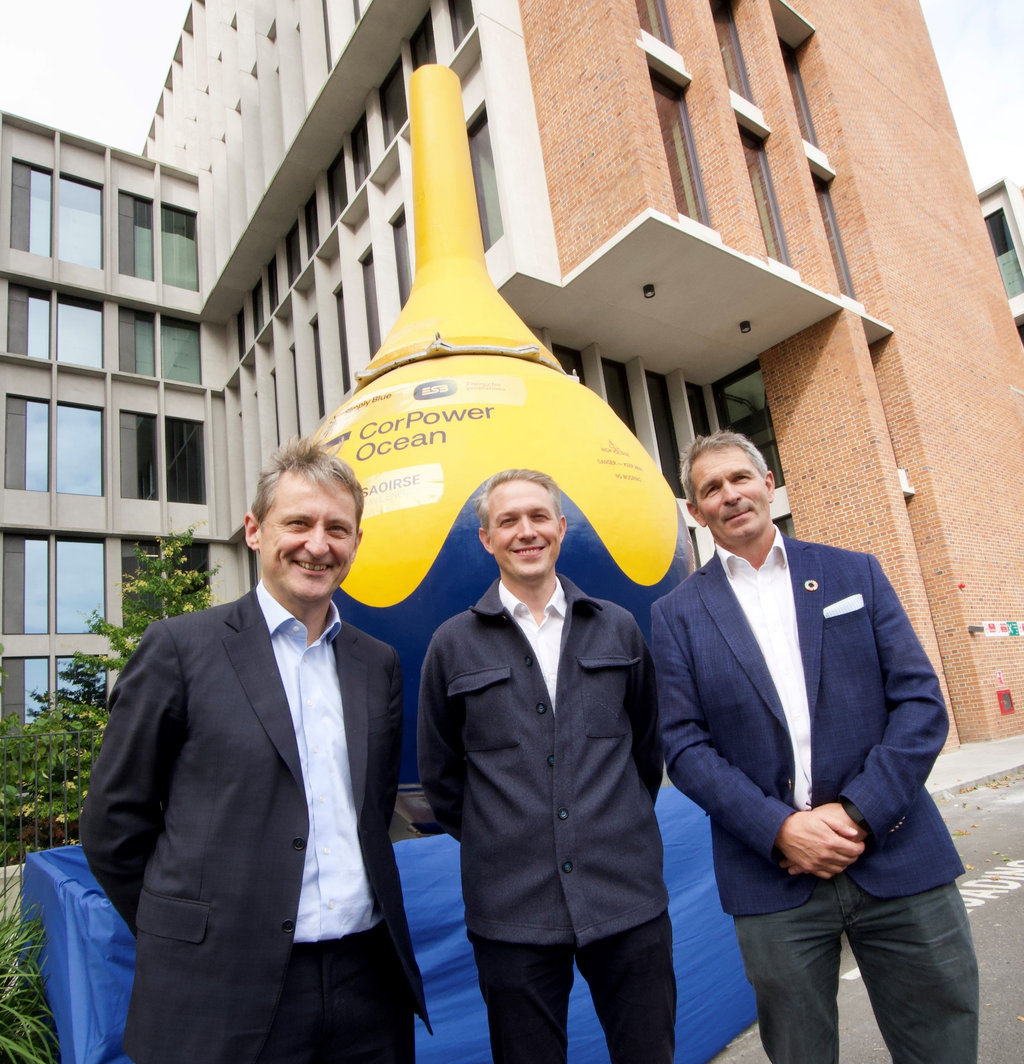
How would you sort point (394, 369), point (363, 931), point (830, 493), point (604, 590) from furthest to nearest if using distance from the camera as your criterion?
point (830, 493) < point (394, 369) < point (604, 590) < point (363, 931)

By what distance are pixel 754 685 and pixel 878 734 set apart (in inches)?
13.0

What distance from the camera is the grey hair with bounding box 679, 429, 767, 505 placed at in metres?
2.27

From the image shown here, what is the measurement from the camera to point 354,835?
178 centimetres

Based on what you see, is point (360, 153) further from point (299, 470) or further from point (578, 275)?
point (299, 470)

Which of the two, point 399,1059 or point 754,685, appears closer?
point 399,1059

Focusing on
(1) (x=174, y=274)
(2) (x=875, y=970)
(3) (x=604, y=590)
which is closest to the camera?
(2) (x=875, y=970)

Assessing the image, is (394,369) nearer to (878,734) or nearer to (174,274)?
(878,734)

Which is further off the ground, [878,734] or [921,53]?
[921,53]

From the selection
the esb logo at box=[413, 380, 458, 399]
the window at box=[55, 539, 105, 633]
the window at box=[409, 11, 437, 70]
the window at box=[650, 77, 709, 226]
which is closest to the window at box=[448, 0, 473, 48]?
the window at box=[409, 11, 437, 70]

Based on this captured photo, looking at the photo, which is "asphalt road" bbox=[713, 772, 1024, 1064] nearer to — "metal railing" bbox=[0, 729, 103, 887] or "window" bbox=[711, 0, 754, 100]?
"metal railing" bbox=[0, 729, 103, 887]

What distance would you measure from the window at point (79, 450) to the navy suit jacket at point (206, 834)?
19.7 meters

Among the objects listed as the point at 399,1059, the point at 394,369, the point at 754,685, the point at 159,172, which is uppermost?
the point at 159,172

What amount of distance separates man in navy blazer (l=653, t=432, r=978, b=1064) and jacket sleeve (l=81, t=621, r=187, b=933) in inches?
49.8

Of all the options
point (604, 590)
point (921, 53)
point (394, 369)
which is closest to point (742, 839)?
point (604, 590)
